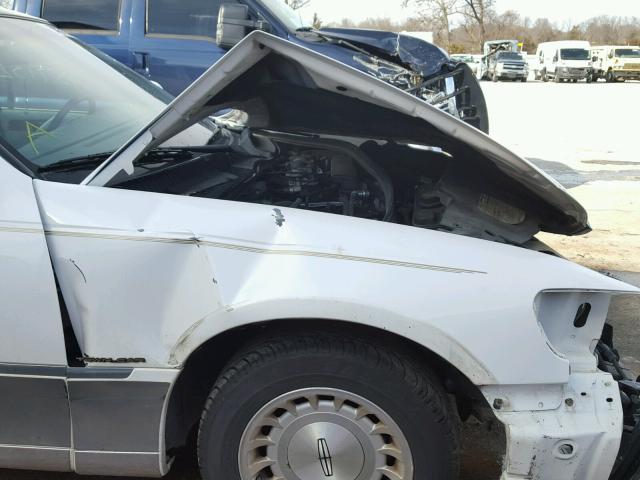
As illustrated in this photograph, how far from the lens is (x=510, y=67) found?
136 ft

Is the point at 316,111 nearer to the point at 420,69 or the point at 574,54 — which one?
the point at 420,69

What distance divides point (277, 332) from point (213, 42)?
15.5ft

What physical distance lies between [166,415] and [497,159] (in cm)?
147

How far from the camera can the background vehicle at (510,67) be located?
41.5 m

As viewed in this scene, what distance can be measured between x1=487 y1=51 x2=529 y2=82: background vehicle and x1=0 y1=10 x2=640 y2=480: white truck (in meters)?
42.0

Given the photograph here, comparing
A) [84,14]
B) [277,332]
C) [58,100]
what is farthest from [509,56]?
[277,332]

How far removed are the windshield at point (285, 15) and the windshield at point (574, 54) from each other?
36.2 metres

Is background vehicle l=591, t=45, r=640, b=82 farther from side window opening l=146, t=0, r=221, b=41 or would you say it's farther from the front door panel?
the front door panel

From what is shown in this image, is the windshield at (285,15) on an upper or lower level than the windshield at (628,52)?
lower

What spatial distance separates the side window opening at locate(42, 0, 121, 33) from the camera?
646 cm

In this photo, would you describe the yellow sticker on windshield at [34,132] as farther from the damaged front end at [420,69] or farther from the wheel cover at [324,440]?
the damaged front end at [420,69]

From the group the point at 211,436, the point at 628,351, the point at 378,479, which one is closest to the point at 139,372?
→ the point at 211,436

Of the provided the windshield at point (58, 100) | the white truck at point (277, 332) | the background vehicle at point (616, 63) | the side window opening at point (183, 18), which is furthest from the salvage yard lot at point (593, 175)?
the background vehicle at point (616, 63)

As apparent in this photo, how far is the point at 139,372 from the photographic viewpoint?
216 centimetres
